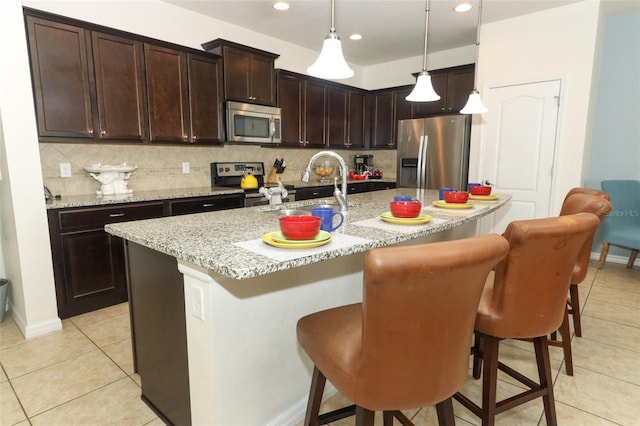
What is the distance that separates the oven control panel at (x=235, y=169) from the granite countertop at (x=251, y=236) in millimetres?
2098

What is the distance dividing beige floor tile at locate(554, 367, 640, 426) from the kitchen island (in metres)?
1.04

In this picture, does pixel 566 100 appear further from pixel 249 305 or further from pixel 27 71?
pixel 27 71

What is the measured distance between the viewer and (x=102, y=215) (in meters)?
2.74

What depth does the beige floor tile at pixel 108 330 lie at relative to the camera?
7.89 ft

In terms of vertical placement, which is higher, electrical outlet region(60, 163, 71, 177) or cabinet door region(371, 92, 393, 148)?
cabinet door region(371, 92, 393, 148)

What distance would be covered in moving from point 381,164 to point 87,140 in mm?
4149

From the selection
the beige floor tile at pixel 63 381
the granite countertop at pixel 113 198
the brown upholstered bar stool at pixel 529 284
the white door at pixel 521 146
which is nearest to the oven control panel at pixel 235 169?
the granite countertop at pixel 113 198

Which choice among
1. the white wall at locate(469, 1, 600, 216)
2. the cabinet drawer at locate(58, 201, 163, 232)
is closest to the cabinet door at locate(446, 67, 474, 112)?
the white wall at locate(469, 1, 600, 216)

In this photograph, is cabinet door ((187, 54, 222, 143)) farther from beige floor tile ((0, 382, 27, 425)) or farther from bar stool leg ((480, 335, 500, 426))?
bar stool leg ((480, 335, 500, 426))

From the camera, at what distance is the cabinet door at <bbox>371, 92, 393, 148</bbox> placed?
5.35 meters

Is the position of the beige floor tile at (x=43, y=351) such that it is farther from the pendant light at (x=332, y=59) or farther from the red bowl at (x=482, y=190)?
the red bowl at (x=482, y=190)

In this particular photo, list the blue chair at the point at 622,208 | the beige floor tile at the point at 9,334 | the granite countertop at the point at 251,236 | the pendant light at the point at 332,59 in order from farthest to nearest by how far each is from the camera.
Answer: the blue chair at the point at 622,208 < the beige floor tile at the point at 9,334 < the pendant light at the point at 332,59 < the granite countertop at the point at 251,236

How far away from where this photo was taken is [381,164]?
19.2ft

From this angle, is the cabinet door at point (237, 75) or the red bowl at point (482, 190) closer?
the red bowl at point (482, 190)
